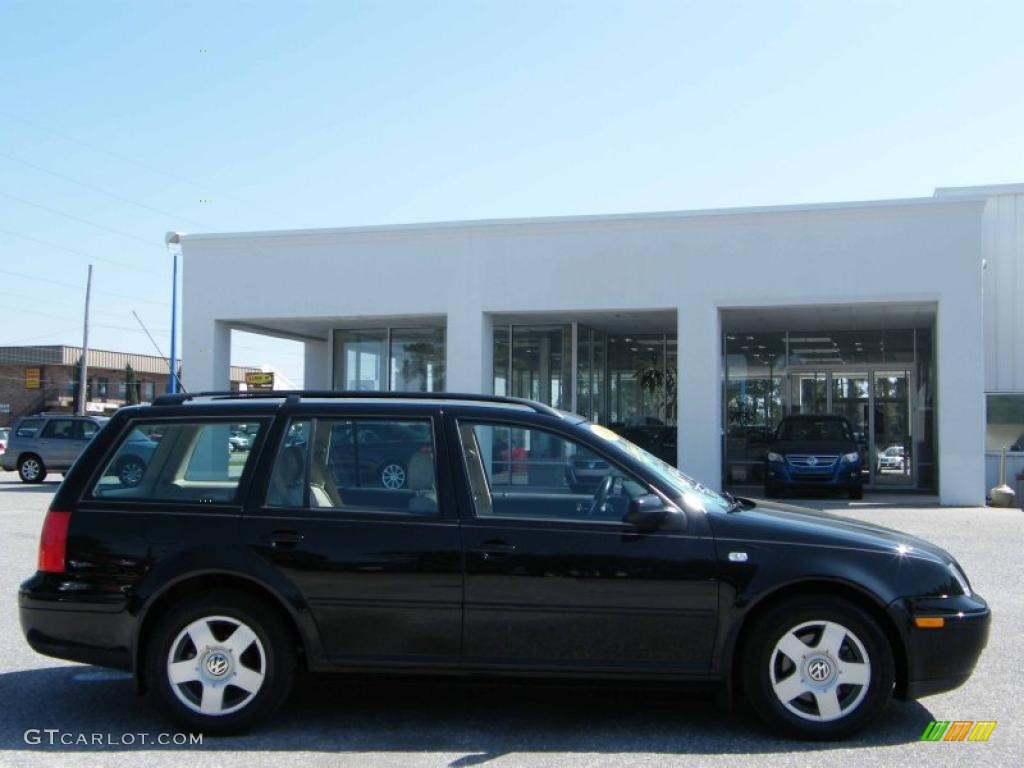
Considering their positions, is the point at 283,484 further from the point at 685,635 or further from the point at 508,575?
the point at 685,635

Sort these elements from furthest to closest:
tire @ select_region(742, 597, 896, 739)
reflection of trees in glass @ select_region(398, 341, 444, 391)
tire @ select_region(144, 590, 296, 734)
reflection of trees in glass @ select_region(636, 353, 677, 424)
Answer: reflection of trees in glass @ select_region(636, 353, 677, 424) → reflection of trees in glass @ select_region(398, 341, 444, 391) → tire @ select_region(144, 590, 296, 734) → tire @ select_region(742, 597, 896, 739)

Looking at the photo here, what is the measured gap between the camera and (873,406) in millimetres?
23219

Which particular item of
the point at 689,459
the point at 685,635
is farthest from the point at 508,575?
the point at 689,459

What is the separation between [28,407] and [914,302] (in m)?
54.2

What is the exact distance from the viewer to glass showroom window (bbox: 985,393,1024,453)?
20.7 m

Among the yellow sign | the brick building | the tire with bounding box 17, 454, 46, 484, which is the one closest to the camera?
the tire with bounding box 17, 454, 46, 484

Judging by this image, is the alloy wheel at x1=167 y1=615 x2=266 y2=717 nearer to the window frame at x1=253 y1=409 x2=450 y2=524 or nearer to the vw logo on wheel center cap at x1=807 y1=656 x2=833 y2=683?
the window frame at x1=253 y1=409 x2=450 y2=524

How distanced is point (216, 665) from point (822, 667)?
297cm

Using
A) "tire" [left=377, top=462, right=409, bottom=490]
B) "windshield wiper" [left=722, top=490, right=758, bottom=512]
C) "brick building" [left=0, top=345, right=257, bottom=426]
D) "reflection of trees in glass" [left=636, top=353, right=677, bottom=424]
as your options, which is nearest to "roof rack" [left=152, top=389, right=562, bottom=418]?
"tire" [left=377, top=462, right=409, bottom=490]

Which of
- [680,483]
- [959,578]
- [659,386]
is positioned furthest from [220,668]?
[659,386]

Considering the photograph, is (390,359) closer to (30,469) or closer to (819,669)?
(30,469)

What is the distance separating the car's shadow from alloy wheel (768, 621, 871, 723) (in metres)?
0.21

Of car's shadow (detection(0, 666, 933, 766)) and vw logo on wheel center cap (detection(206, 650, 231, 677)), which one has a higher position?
vw logo on wheel center cap (detection(206, 650, 231, 677))

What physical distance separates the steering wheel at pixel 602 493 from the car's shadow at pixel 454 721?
0.88 meters
